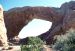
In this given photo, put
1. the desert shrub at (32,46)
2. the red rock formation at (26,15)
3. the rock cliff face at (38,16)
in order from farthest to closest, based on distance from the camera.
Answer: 1. the red rock formation at (26,15)
2. the rock cliff face at (38,16)
3. the desert shrub at (32,46)

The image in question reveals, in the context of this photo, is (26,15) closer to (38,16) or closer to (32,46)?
(38,16)

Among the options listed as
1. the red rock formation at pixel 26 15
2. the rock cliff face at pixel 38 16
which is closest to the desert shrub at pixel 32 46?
the rock cliff face at pixel 38 16

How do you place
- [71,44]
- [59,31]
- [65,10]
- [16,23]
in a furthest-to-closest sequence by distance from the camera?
[16,23], [65,10], [59,31], [71,44]

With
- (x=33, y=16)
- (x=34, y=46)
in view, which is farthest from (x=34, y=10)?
(x=34, y=46)

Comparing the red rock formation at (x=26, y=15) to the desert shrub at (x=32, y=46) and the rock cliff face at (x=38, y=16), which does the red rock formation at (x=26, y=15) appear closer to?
the rock cliff face at (x=38, y=16)

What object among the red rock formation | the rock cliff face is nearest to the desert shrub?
the rock cliff face

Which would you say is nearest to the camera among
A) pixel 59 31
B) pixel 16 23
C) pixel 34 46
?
pixel 34 46

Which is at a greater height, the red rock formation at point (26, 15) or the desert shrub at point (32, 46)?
the red rock formation at point (26, 15)

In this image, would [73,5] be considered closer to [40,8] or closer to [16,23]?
[40,8]
